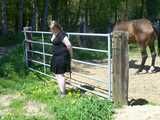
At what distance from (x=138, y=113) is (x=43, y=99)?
7.62 feet

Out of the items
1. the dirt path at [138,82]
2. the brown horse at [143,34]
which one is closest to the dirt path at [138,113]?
the dirt path at [138,82]

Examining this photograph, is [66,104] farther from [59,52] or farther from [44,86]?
[44,86]

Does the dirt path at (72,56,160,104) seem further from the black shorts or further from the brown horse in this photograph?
the black shorts

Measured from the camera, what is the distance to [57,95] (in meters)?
8.64

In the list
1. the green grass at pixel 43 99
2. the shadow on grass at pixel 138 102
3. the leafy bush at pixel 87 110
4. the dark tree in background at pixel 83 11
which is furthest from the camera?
the dark tree in background at pixel 83 11

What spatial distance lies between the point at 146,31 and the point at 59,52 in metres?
5.00

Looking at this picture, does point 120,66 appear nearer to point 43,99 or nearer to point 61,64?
point 61,64

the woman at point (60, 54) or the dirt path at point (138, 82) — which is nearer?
the woman at point (60, 54)

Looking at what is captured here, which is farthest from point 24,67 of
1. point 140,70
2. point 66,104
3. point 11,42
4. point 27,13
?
point 27,13

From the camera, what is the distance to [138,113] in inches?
263

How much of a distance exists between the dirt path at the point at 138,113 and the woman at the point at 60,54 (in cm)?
187

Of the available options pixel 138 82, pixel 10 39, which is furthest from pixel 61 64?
pixel 10 39

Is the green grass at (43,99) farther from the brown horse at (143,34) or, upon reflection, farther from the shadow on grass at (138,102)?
the brown horse at (143,34)

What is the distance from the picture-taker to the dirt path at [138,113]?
650cm
